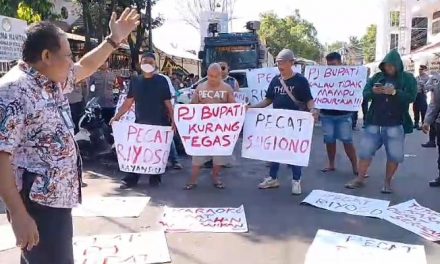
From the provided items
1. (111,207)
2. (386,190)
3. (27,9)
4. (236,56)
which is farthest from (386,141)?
(236,56)

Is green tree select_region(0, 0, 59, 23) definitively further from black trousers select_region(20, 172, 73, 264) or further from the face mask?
black trousers select_region(20, 172, 73, 264)

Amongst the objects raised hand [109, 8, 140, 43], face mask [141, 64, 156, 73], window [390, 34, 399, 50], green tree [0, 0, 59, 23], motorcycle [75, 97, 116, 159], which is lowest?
motorcycle [75, 97, 116, 159]

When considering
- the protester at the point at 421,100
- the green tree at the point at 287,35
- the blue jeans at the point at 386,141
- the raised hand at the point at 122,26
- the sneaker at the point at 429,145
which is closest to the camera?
the raised hand at the point at 122,26

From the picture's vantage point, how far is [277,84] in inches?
249

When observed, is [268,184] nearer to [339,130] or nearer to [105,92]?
[339,130]

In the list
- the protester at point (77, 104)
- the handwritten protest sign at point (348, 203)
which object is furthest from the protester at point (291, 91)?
the protester at point (77, 104)

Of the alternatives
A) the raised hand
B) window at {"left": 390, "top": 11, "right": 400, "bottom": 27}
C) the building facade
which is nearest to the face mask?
the raised hand

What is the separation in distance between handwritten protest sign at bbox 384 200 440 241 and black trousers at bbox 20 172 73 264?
342 cm

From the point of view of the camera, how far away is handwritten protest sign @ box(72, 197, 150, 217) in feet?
17.6

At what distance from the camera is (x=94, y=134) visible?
8.31 m

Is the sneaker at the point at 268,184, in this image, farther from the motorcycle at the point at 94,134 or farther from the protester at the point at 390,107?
the motorcycle at the point at 94,134

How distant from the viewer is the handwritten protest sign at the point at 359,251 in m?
4.07

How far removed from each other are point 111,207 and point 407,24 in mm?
42247

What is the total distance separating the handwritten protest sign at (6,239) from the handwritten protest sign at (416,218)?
3554mm
